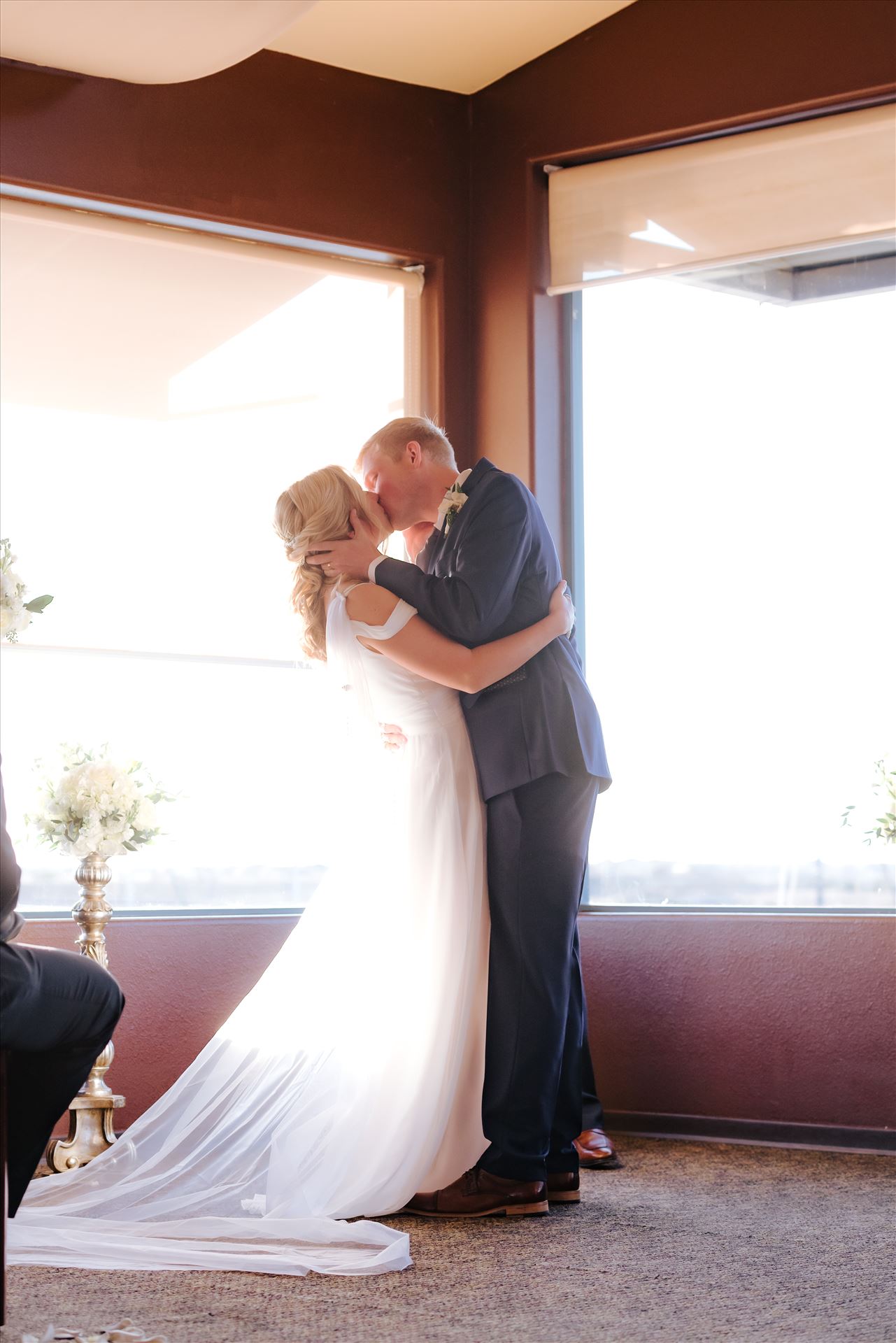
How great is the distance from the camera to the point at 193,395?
14.0 ft

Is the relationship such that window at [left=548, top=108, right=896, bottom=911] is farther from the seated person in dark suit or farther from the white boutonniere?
the seated person in dark suit

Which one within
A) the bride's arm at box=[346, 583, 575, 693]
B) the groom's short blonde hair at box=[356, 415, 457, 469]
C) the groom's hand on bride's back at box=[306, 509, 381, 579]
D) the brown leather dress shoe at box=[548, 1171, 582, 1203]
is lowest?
the brown leather dress shoe at box=[548, 1171, 582, 1203]

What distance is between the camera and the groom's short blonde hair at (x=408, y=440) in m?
3.43

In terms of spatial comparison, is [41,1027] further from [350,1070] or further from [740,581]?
[740,581]

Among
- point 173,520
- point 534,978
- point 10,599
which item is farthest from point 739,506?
point 10,599

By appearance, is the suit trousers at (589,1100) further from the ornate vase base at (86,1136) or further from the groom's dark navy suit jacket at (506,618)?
the ornate vase base at (86,1136)

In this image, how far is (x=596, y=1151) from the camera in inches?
143

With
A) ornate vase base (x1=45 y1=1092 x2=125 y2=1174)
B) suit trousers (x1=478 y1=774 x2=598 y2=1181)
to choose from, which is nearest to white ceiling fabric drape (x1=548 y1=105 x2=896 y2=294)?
suit trousers (x1=478 y1=774 x2=598 y2=1181)

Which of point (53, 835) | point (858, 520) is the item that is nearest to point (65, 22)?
point (53, 835)

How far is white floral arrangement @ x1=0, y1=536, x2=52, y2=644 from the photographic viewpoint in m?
2.44

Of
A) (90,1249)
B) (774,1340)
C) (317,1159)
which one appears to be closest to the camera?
(774,1340)

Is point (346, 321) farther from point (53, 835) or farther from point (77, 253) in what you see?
point (53, 835)

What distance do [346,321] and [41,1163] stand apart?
8.98 feet

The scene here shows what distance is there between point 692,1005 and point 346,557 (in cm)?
180
